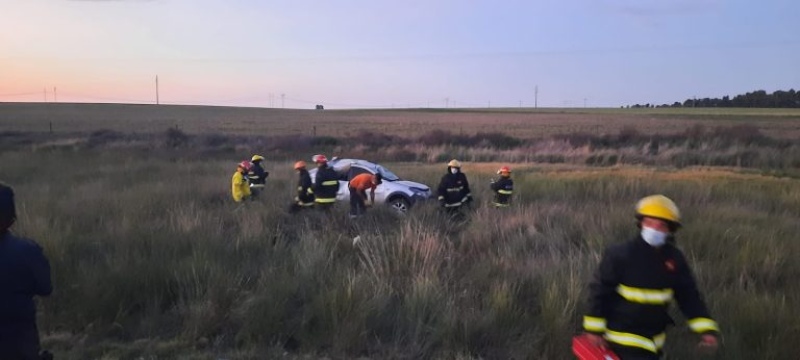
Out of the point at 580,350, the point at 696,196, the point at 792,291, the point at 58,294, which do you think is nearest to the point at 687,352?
the point at 580,350

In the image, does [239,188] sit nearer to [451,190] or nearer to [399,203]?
[399,203]

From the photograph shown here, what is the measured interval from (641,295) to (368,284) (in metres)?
2.93

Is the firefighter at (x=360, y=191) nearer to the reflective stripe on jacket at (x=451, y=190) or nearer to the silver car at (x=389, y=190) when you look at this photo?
the reflective stripe on jacket at (x=451, y=190)

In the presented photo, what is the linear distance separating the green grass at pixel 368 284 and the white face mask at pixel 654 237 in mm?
1664

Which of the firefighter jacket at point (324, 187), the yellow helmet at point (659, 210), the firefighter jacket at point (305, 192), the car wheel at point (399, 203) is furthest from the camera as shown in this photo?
the car wheel at point (399, 203)

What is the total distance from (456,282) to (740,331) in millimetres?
2460

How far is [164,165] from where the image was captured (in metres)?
22.8

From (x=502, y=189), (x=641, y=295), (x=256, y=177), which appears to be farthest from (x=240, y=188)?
(x=641, y=295)

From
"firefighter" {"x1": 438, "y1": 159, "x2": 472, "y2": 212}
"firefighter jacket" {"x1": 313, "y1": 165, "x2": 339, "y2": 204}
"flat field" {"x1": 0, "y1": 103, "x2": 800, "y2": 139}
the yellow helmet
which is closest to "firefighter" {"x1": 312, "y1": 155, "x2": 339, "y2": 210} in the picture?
"firefighter jacket" {"x1": 313, "y1": 165, "x2": 339, "y2": 204}

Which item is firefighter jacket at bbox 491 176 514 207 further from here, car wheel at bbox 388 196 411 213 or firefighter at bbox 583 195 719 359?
firefighter at bbox 583 195 719 359

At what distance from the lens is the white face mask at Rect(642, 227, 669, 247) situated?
3.31 meters

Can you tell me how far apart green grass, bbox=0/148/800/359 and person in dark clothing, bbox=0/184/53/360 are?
4.54 ft

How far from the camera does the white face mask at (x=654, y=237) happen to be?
10.9ft

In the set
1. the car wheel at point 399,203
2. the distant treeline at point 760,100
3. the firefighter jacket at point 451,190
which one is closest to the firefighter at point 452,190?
the firefighter jacket at point 451,190
